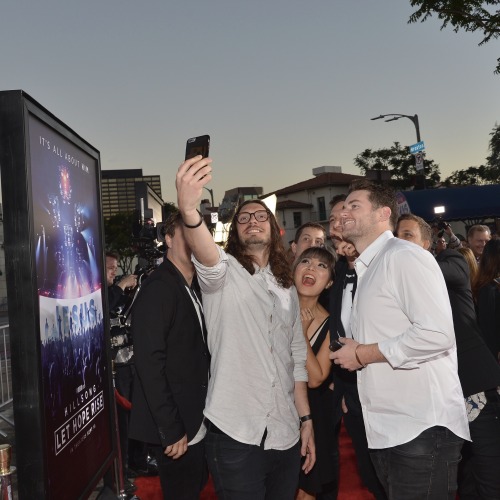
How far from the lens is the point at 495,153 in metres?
51.9

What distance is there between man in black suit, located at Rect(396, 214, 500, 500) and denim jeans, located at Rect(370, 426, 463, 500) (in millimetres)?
906

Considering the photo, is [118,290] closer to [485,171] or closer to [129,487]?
[129,487]

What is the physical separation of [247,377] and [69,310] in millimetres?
887

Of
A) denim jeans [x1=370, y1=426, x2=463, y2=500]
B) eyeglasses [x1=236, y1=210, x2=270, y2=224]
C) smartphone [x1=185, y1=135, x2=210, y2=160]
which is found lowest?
denim jeans [x1=370, y1=426, x2=463, y2=500]

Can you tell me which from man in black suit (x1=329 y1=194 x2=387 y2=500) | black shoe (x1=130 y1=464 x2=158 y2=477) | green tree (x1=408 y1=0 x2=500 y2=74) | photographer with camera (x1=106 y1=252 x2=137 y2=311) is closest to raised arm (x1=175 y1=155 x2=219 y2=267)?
man in black suit (x1=329 y1=194 x2=387 y2=500)

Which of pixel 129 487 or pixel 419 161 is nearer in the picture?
pixel 129 487

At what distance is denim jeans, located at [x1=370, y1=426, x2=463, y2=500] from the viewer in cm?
238

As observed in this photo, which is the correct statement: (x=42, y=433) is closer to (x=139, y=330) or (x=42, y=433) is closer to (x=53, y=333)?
(x=53, y=333)

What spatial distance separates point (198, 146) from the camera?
228 cm

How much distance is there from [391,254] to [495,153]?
5486cm

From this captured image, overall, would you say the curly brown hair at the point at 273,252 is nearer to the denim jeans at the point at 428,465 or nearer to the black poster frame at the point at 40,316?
the black poster frame at the point at 40,316

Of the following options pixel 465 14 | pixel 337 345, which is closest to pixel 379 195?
pixel 337 345

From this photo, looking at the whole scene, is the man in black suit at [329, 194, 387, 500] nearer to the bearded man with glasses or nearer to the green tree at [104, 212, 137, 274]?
the bearded man with glasses

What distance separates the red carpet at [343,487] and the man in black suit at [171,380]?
1825 millimetres
